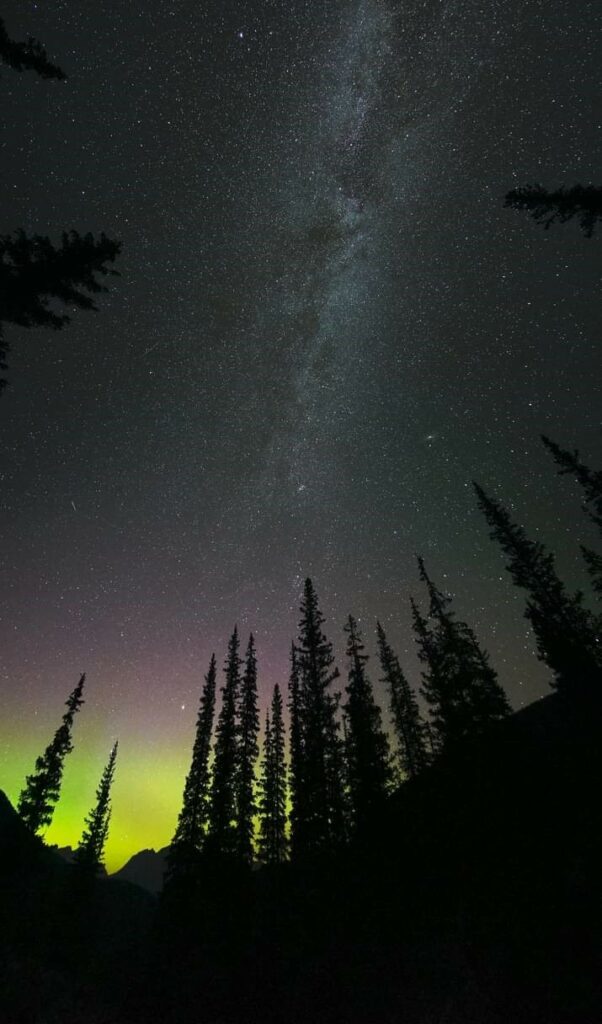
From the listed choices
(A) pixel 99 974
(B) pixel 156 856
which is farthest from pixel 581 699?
(B) pixel 156 856

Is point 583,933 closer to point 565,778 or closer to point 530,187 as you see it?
point 565,778

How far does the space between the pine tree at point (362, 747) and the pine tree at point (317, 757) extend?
1051mm

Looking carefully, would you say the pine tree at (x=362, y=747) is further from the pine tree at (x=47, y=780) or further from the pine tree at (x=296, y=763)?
the pine tree at (x=47, y=780)

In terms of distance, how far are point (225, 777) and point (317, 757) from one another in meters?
14.2

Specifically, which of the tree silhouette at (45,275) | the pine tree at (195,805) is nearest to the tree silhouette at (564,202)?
the tree silhouette at (45,275)

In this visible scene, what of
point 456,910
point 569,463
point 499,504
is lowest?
point 456,910

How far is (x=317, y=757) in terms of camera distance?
23.8 meters

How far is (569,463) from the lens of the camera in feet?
96.2

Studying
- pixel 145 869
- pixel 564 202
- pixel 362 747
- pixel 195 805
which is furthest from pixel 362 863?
pixel 145 869

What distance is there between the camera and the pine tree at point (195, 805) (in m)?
32.3

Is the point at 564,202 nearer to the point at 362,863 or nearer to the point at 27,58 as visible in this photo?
the point at 27,58

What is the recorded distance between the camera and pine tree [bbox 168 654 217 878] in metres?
32.3

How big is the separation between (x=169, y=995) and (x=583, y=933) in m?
22.2

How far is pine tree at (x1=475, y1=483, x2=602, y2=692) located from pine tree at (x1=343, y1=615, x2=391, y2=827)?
44.6 feet
